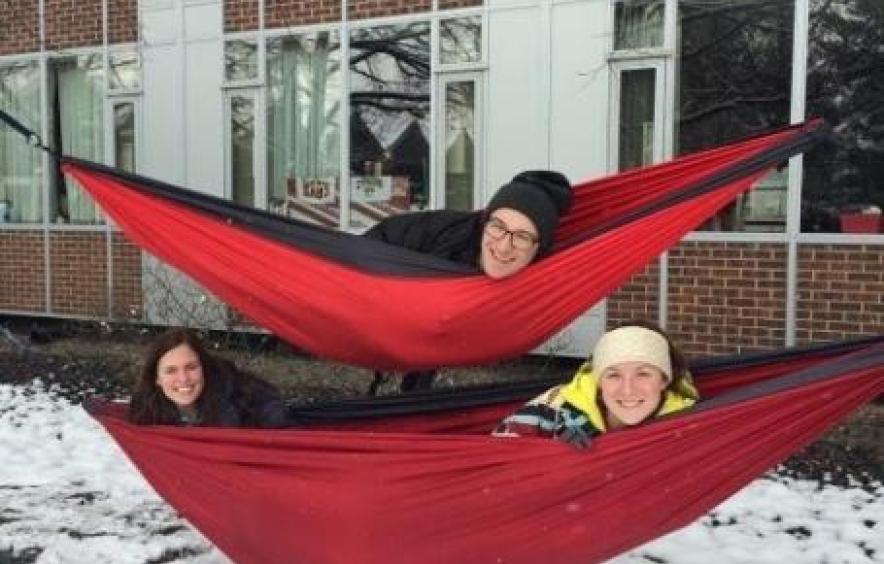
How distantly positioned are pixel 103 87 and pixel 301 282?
7436 millimetres

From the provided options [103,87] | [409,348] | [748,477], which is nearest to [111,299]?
[103,87]

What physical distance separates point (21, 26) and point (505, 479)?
9253mm

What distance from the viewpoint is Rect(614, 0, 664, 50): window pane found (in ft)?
25.1

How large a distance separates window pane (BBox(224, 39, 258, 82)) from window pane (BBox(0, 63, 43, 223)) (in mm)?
2444

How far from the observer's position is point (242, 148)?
9789mm

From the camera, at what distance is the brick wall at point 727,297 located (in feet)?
23.9

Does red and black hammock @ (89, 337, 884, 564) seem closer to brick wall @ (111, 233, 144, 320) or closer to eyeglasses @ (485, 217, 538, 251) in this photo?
eyeglasses @ (485, 217, 538, 251)

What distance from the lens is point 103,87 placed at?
10461 millimetres

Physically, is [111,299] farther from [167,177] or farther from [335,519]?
[335,519]

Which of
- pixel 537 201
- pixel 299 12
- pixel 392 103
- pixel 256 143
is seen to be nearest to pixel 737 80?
pixel 392 103

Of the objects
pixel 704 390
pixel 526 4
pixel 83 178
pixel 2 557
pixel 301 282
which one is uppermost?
pixel 526 4

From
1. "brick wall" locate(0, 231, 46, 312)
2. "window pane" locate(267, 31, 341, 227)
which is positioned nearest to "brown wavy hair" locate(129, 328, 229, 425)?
"window pane" locate(267, 31, 341, 227)

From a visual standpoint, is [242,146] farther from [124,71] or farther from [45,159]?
[45,159]

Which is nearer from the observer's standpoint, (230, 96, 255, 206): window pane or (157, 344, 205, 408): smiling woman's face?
(157, 344, 205, 408): smiling woman's face
